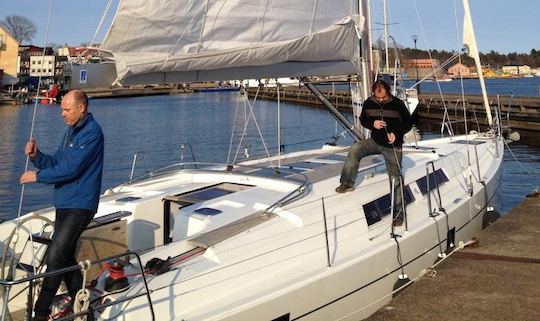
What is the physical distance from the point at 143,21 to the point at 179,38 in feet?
A: 1.68

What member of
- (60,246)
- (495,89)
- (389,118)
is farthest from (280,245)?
(495,89)

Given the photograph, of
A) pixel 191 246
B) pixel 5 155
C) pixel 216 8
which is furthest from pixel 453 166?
pixel 5 155

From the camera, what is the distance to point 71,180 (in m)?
4.50

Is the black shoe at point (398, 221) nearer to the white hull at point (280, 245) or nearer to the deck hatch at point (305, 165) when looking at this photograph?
the white hull at point (280, 245)

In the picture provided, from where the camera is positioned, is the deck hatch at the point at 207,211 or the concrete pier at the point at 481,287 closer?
the concrete pier at the point at 481,287

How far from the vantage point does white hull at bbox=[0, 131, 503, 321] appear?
495cm

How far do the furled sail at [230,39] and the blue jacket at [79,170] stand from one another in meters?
1.73

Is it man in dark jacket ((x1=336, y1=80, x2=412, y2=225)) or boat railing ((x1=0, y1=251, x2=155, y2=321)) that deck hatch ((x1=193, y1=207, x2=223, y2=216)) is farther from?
man in dark jacket ((x1=336, y1=80, x2=412, y2=225))

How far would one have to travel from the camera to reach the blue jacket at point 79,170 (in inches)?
174

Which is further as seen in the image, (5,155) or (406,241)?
(5,155)

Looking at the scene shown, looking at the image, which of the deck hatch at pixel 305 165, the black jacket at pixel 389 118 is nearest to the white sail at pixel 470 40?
the deck hatch at pixel 305 165

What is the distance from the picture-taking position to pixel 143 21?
6.45 m

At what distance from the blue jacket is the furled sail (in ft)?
5.66

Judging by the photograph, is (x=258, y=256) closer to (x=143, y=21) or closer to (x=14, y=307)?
(x=14, y=307)
